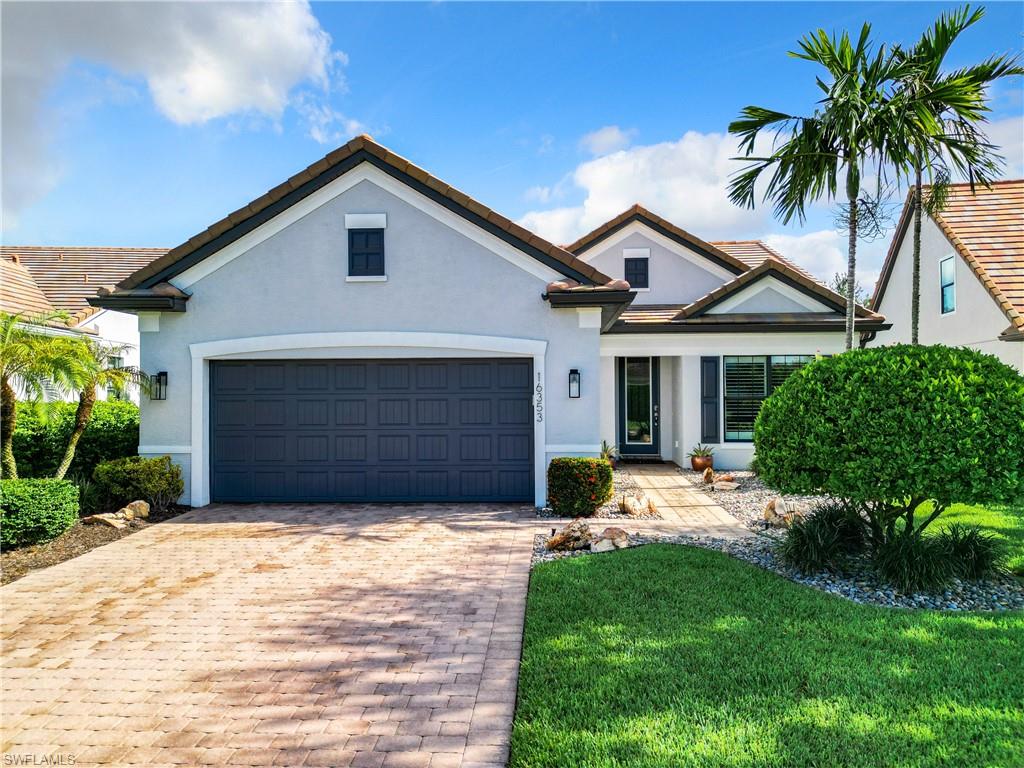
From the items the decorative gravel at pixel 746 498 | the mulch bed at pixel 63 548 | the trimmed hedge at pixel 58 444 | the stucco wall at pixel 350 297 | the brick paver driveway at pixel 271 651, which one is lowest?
the brick paver driveway at pixel 271 651

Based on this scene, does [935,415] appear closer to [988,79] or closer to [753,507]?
[753,507]

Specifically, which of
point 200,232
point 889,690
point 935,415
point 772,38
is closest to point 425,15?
point 200,232

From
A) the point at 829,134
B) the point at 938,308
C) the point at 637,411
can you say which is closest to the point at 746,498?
the point at 637,411

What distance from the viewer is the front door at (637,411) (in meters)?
16.3

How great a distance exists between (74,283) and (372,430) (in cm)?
1598

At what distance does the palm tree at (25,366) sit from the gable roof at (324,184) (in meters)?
1.79

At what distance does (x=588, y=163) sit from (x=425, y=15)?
8493 millimetres

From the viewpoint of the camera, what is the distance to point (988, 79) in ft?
31.6

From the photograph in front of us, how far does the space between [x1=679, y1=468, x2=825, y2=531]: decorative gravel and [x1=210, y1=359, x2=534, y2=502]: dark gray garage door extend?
3533 millimetres

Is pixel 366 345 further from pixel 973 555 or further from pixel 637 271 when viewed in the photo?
pixel 637 271

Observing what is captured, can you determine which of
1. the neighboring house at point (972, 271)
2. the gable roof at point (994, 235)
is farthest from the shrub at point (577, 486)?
the gable roof at point (994, 235)

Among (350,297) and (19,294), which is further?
(19,294)

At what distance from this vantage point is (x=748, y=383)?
14250 mm

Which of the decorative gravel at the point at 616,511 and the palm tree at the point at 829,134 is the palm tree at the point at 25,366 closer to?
the decorative gravel at the point at 616,511
